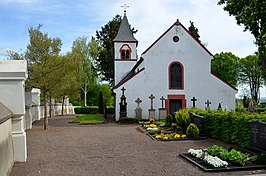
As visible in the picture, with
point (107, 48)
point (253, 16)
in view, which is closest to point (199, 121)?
point (253, 16)

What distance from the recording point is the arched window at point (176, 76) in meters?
29.2

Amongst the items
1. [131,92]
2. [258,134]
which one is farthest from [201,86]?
[258,134]

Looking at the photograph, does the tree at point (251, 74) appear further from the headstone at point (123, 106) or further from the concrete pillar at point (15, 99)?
the concrete pillar at point (15, 99)

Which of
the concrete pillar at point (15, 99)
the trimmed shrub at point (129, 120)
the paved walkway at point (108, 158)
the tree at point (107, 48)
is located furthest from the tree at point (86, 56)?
the concrete pillar at point (15, 99)

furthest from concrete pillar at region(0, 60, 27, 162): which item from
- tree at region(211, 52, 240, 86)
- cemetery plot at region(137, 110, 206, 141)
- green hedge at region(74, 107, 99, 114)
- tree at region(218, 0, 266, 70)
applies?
tree at region(211, 52, 240, 86)

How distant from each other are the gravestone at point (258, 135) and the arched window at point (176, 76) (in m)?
17.6

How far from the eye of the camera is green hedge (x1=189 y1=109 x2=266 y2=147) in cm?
1253

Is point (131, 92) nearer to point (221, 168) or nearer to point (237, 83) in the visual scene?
point (221, 168)

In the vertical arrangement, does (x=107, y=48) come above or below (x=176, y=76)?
above

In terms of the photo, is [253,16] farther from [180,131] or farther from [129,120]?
[129,120]

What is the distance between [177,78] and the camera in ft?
96.4

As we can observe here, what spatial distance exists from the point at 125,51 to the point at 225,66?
26924 millimetres

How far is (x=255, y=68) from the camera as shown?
5925cm

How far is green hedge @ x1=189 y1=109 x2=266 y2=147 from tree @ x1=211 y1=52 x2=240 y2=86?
135ft
